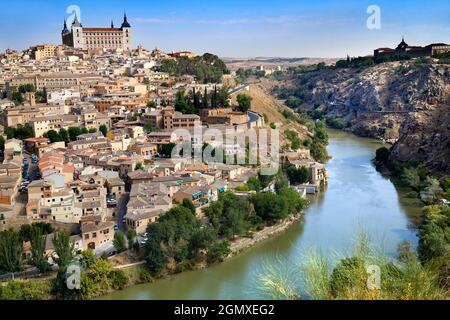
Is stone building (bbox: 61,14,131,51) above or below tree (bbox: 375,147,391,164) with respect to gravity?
above

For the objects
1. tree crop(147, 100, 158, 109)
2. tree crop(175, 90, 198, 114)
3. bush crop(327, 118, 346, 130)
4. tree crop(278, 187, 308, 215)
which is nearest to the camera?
tree crop(278, 187, 308, 215)

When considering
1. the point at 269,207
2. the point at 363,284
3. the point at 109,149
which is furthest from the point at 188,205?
the point at 363,284

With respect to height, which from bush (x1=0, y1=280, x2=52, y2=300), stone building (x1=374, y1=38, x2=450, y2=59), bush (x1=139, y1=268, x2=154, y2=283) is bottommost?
bush (x1=139, y1=268, x2=154, y2=283)

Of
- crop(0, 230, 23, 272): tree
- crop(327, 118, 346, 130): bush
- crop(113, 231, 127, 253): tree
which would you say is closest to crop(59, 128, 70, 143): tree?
crop(113, 231, 127, 253): tree

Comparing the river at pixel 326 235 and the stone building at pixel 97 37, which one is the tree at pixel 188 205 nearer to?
the river at pixel 326 235

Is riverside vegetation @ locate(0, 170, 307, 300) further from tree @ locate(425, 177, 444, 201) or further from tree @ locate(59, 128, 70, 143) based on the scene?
tree @ locate(59, 128, 70, 143)

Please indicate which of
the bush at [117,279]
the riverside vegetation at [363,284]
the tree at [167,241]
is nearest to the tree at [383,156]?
the tree at [167,241]
